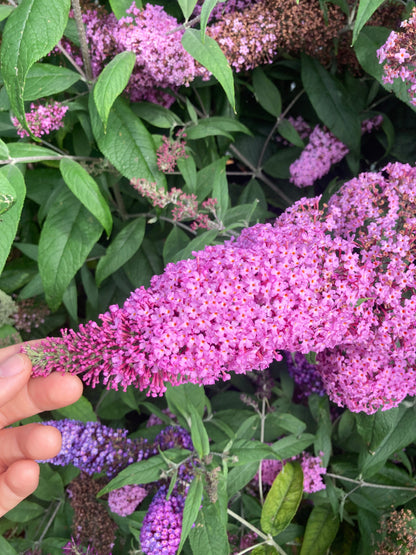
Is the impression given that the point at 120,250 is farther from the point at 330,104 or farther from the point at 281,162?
the point at 330,104

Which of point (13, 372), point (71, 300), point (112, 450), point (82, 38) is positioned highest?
point (82, 38)

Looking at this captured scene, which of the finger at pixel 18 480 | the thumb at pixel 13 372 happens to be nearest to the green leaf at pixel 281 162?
the thumb at pixel 13 372

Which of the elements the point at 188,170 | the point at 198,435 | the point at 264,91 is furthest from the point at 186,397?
the point at 264,91

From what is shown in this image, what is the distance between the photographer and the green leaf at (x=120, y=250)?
187 centimetres

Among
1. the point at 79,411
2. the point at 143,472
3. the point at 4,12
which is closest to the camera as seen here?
the point at 4,12

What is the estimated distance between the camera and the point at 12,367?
1259 millimetres

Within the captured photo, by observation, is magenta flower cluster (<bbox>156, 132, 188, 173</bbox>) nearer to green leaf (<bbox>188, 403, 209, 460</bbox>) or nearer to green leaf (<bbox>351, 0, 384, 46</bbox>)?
green leaf (<bbox>351, 0, 384, 46</bbox>)

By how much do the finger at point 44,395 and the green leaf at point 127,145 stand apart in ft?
2.36

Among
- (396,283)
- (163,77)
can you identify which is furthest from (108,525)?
(163,77)

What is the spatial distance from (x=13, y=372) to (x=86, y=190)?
656 mm

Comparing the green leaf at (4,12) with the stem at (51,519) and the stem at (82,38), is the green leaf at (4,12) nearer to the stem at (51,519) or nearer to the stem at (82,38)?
the stem at (82,38)

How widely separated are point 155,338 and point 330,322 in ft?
1.57

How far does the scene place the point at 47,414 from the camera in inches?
95.4

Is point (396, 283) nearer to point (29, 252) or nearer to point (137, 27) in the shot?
point (137, 27)
